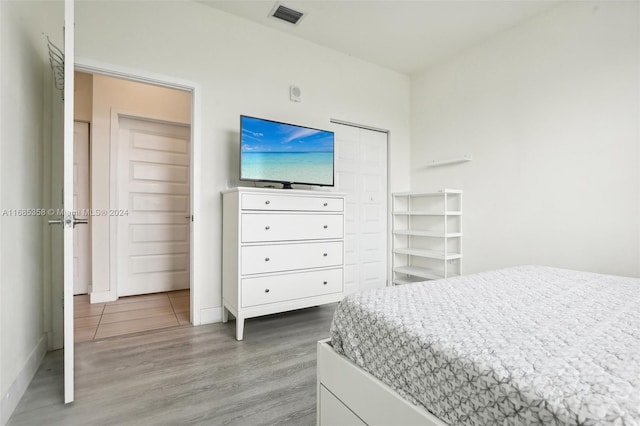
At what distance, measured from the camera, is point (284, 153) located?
8.62ft

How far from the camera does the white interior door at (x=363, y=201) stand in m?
3.36

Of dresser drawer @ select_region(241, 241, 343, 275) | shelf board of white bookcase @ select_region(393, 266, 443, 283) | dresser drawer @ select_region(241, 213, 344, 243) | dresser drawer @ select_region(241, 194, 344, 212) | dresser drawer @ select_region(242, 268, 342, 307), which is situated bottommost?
shelf board of white bookcase @ select_region(393, 266, 443, 283)

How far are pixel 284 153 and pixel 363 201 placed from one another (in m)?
1.27

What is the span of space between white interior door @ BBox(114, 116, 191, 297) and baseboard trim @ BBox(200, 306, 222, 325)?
143 cm

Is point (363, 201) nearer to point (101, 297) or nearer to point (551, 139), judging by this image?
point (551, 139)

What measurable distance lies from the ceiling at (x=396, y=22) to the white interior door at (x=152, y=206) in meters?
1.72

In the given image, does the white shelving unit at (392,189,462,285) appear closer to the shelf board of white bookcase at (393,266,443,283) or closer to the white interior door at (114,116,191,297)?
the shelf board of white bookcase at (393,266,443,283)

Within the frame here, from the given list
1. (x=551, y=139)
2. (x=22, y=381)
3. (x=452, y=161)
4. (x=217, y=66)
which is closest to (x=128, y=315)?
(x=22, y=381)

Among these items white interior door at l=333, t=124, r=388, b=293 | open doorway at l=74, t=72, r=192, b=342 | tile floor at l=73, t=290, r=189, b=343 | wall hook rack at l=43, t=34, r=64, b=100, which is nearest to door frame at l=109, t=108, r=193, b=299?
open doorway at l=74, t=72, r=192, b=342

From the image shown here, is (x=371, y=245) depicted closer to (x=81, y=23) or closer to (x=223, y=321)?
(x=223, y=321)

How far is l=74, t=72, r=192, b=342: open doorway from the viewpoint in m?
3.19

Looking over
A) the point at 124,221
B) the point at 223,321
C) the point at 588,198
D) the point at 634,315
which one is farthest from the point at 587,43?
the point at 124,221

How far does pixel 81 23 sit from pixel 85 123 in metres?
1.57

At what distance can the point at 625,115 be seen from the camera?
215 centimetres
